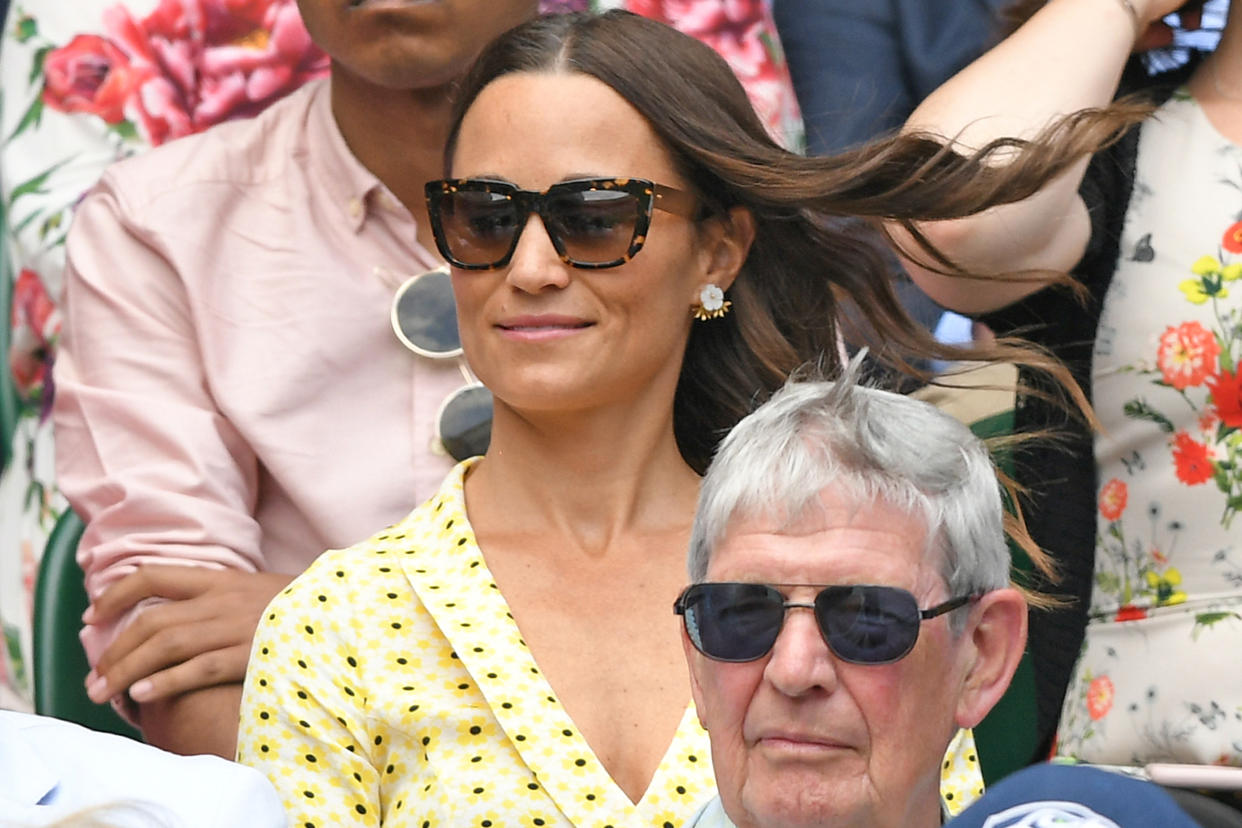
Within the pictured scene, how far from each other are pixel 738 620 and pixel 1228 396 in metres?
0.95

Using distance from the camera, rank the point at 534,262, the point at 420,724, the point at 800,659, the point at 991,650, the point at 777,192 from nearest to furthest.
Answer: the point at 800,659
the point at 991,650
the point at 420,724
the point at 534,262
the point at 777,192

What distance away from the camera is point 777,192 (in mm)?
2438

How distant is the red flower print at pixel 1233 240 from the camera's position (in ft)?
8.45

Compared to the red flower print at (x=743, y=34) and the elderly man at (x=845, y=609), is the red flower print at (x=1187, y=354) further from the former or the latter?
the red flower print at (x=743, y=34)

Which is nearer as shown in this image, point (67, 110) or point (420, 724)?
point (420, 724)

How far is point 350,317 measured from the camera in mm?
2938

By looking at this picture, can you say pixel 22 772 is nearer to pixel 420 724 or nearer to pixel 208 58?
pixel 420 724

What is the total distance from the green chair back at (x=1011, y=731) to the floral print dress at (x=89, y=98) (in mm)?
997

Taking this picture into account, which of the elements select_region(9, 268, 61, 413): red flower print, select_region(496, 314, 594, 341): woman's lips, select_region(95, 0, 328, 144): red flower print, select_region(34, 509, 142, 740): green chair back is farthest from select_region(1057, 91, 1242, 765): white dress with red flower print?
select_region(9, 268, 61, 413): red flower print

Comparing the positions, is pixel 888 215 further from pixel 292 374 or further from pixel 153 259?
pixel 153 259

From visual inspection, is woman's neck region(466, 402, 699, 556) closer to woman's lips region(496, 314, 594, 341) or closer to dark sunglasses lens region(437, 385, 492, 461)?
woman's lips region(496, 314, 594, 341)

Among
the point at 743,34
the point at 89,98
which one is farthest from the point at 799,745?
the point at 89,98

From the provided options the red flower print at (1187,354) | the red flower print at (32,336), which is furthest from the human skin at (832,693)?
the red flower print at (32,336)

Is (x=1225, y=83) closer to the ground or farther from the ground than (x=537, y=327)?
farther from the ground
